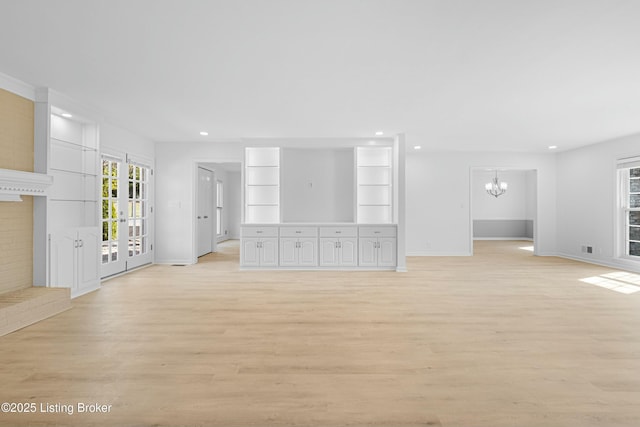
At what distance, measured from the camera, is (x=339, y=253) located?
6.28 metres

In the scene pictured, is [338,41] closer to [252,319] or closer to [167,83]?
[167,83]

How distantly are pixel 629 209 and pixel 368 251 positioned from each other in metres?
5.25

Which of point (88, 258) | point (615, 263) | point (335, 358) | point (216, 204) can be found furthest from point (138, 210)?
point (615, 263)

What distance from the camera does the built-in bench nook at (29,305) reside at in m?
3.03

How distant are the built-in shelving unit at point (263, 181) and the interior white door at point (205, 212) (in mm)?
2096

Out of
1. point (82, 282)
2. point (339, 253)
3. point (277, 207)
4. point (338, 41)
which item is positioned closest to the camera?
point (338, 41)

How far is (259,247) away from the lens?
20.7ft

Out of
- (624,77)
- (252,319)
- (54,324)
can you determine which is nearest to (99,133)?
(54,324)

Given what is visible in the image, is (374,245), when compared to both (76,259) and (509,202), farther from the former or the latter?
(509,202)

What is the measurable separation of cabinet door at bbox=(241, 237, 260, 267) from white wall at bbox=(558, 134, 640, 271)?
23.5ft

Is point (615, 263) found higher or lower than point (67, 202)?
lower

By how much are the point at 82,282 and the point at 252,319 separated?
107 inches

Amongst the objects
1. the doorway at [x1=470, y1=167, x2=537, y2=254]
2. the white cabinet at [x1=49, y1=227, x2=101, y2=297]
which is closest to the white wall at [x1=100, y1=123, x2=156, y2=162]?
the white cabinet at [x1=49, y1=227, x2=101, y2=297]

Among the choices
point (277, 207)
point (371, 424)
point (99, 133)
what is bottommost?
point (371, 424)
